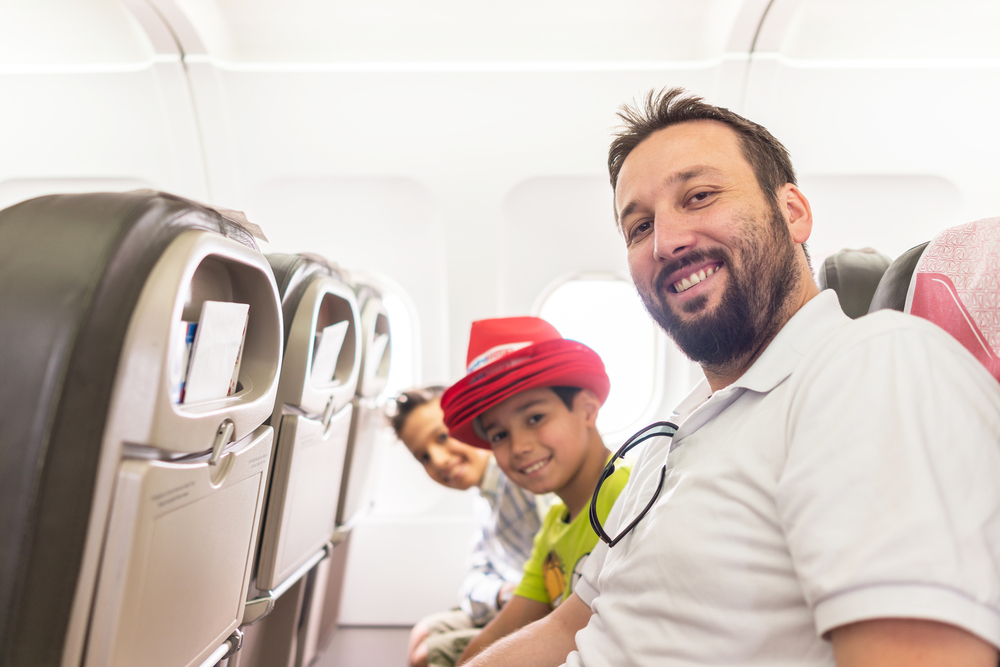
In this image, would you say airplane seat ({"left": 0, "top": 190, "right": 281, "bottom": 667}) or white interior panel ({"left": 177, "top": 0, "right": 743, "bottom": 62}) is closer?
airplane seat ({"left": 0, "top": 190, "right": 281, "bottom": 667})

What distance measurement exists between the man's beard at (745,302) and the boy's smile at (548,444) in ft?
2.36

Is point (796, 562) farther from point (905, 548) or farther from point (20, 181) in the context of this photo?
point (20, 181)

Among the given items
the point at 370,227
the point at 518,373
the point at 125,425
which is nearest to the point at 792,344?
the point at 518,373

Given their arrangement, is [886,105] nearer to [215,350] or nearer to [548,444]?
[548,444]

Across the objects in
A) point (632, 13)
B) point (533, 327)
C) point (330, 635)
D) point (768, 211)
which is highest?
point (632, 13)

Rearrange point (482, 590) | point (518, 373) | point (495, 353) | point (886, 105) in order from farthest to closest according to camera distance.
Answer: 1. point (886, 105)
2. point (482, 590)
3. point (495, 353)
4. point (518, 373)

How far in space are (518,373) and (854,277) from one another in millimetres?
864

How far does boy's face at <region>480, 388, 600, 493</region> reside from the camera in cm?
175

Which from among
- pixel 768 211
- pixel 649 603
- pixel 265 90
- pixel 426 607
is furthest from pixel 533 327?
pixel 426 607

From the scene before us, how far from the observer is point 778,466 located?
78cm

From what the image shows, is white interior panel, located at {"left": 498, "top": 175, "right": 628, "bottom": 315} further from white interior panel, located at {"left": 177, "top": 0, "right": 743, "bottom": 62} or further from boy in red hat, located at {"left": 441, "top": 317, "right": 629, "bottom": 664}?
boy in red hat, located at {"left": 441, "top": 317, "right": 629, "bottom": 664}

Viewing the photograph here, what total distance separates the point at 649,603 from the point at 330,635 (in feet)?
9.64

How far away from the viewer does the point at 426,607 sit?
3449 mm

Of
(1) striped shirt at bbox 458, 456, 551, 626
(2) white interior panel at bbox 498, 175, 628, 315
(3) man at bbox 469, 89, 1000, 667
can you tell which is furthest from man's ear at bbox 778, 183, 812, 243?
(2) white interior panel at bbox 498, 175, 628, 315
